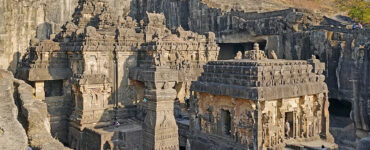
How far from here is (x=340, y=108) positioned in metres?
19.6

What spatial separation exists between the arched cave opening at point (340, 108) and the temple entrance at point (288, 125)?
8123 mm

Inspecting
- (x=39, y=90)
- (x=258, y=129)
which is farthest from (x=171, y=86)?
(x=39, y=90)

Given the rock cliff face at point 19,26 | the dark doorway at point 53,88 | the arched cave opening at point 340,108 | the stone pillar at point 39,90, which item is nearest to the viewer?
the stone pillar at point 39,90

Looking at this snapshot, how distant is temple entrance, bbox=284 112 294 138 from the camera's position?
12051 mm

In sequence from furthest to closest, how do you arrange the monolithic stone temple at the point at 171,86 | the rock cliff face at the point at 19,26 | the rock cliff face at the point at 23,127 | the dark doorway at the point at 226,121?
the rock cliff face at the point at 19,26, the dark doorway at the point at 226,121, the monolithic stone temple at the point at 171,86, the rock cliff face at the point at 23,127

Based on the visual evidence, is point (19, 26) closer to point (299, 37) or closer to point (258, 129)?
point (299, 37)

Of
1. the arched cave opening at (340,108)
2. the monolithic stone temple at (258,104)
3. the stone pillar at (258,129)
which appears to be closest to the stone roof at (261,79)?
the monolithic stone temple at (258,104)

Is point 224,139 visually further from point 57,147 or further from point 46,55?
point 46,55

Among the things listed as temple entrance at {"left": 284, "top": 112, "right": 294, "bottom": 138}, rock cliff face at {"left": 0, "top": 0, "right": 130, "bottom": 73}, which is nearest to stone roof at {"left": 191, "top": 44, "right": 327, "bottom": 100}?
temple entrance at {"left": 284, "top": 112, "right": 294, "bottom": 138}

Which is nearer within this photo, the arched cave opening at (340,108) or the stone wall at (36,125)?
the stone wall at (36,125)

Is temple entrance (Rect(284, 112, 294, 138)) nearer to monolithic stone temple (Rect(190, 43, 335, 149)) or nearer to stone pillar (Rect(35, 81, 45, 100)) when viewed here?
monolithic stone temple (Rect(190, 43, 335, 149))

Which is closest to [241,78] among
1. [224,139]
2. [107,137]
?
[224,139]

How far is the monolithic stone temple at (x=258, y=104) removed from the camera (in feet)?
36.3

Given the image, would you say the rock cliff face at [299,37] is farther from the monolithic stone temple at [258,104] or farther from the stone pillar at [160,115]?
the stone pillar at [160,115]
